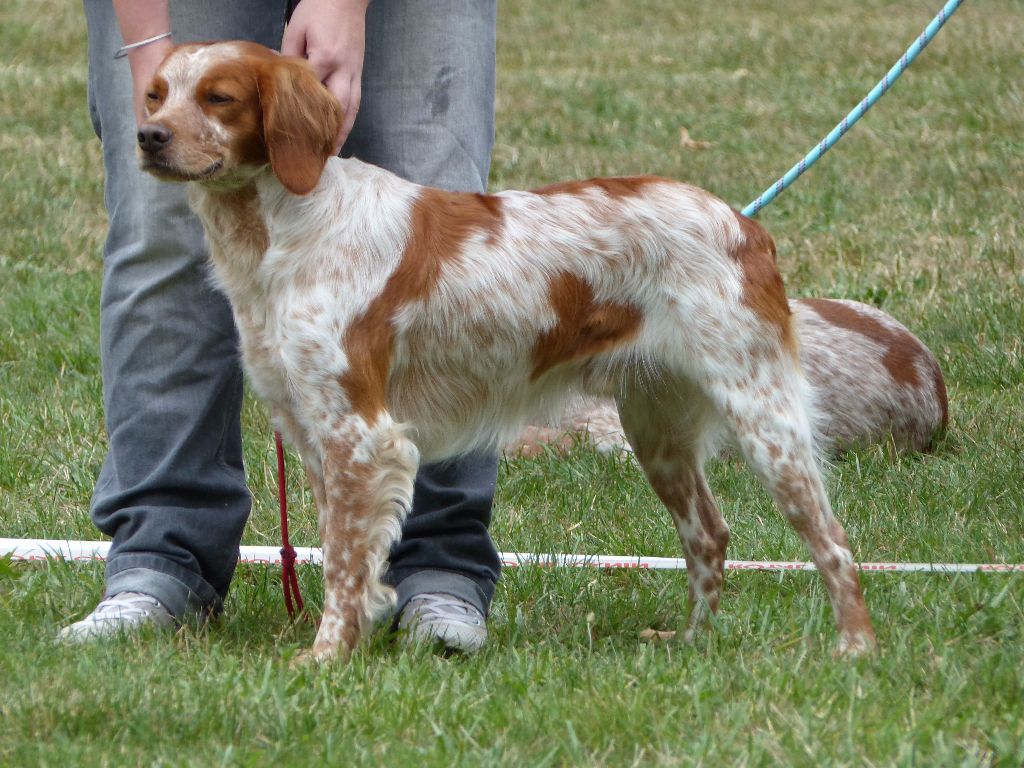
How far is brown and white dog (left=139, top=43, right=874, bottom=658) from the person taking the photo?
125 inches

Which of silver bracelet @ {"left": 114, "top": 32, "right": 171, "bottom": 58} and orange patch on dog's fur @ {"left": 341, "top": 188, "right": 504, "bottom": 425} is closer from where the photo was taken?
orange patch on dog's fur @ {"left": 341, "top": 188, "right": 504, "bottom": 425}

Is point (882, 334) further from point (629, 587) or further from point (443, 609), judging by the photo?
point (443, 609)

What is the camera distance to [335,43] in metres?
3.30

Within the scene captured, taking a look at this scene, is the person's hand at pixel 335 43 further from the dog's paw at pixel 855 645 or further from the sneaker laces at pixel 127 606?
the dog's paw at pixel 855 645

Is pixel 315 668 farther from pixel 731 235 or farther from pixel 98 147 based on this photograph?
pixel 98 147

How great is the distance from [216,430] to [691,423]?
44.8 inches

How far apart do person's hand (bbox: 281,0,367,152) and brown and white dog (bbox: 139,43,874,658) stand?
116 mm

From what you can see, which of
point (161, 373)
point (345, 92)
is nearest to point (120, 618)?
point (161, 373)

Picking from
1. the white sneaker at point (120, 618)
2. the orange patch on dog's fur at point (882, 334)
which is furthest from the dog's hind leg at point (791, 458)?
the orange patch on dog's fur at point (882, 334)

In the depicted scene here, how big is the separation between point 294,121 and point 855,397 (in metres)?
2.71

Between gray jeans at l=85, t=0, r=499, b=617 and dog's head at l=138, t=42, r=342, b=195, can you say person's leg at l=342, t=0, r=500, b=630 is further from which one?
dog's head at l=138, t=42, r=342, b=195

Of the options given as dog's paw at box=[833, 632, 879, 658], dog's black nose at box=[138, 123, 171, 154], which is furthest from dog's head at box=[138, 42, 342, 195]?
dog's paw at box=[833, 632, 879, 658]

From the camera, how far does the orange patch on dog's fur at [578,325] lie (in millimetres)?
3326

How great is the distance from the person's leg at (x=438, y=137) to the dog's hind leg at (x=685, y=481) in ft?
1.33
